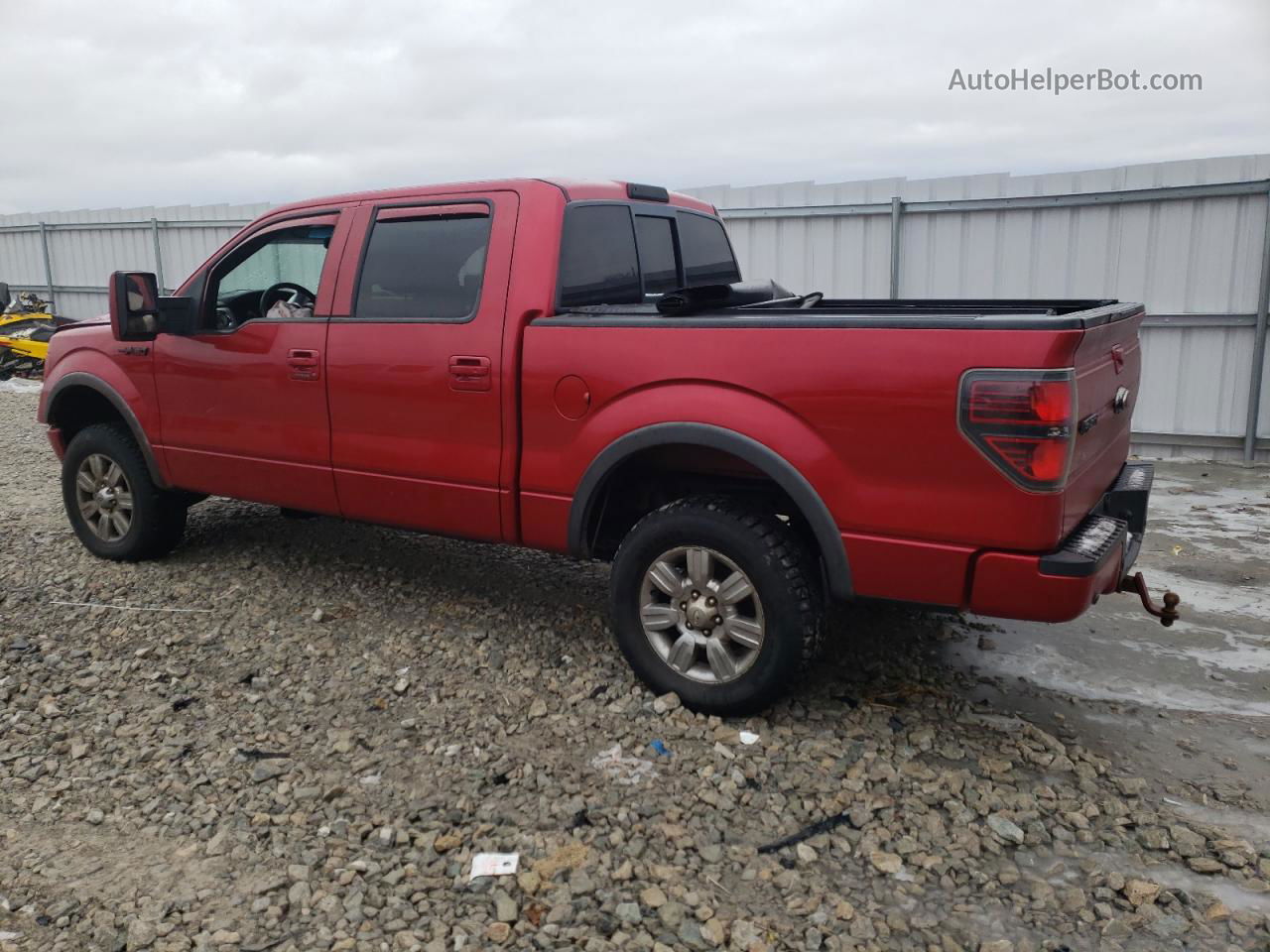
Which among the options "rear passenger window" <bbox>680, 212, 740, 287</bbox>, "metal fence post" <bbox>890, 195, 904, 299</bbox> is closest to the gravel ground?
"rear passenger window" <bbox>680, 212, 740, 287</bbox>

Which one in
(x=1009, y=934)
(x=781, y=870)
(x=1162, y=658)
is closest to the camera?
(x=1009, y=934)

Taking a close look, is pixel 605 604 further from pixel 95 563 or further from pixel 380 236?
pixel 95 563

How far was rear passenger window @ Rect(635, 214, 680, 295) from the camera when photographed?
4641 millimetres

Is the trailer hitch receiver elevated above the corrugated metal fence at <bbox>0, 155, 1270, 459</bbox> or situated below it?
below

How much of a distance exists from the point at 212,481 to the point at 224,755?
1.97 meters

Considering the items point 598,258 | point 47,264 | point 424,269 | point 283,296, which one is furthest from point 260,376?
point 47,264

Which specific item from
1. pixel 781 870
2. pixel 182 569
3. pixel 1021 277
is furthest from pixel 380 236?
pixel 1021 277

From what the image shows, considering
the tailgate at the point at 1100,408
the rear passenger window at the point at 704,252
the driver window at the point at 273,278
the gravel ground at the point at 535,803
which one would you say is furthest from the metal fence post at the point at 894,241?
the driver window at the point at 273,278

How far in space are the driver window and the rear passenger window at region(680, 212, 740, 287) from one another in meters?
1.73

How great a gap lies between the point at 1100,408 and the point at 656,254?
2.18 metres

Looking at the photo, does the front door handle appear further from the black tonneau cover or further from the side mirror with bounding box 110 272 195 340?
the black tonneau cover

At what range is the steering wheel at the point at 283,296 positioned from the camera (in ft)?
17.0

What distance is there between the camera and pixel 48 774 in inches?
134

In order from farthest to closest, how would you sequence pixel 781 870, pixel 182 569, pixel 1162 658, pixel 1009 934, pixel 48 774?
pixel 182 569 → pixel 1162 658 → pixel 48 774 → pixel 781 870 → pixel 1009 934
